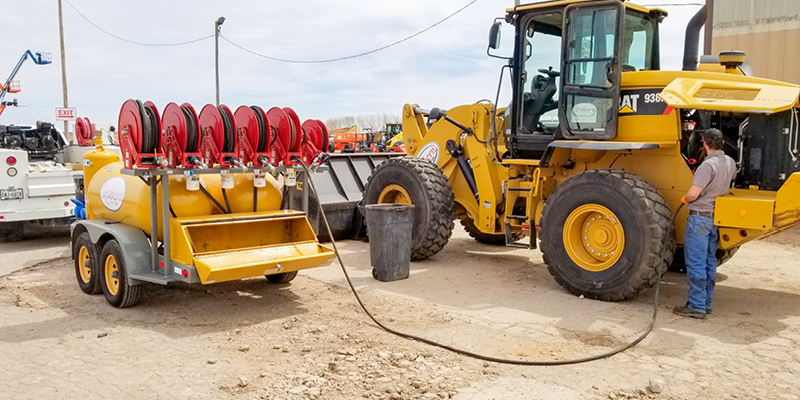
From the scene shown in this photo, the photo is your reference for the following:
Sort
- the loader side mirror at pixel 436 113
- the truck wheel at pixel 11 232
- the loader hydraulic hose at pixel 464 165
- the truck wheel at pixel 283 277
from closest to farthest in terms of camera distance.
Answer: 1. the truck wheel at pixel 283 277
2. the loader hydraulic hose at pixel 464 165
3. the loader side mirror at pixel 436 113
4. the truck wheel at pixel 11 232

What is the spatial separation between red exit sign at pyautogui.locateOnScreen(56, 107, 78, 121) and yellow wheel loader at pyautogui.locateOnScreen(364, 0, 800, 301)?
12.9 metres

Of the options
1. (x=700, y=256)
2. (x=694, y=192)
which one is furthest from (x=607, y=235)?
(x=694, y=192)

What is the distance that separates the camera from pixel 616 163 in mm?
7086

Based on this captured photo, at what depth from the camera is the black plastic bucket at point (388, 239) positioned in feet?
24.9

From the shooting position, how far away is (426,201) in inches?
334

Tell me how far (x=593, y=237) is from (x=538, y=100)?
1943 millimetres

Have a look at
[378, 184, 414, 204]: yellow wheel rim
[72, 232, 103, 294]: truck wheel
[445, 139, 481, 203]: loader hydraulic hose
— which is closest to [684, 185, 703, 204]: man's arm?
[445, 139, 481, 203]: loader hydraulic hose

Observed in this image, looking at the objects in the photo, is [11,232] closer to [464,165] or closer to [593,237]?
[464,165]

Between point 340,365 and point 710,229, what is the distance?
3499 mm

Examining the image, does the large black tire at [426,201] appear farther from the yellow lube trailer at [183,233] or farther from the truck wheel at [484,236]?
the yellow lube trailer at [183,233]

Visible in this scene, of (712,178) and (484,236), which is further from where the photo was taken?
(484,236)

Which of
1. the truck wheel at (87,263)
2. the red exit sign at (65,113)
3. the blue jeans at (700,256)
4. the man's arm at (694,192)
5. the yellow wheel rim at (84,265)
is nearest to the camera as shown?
the man's arm at (694,192)

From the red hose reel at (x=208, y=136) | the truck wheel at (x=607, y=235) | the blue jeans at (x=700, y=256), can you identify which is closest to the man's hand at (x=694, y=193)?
the blue jeans at (x=700, y=256)

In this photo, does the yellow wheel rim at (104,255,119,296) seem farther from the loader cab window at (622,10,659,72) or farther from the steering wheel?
the loader cab window at (622,10,659,72)
